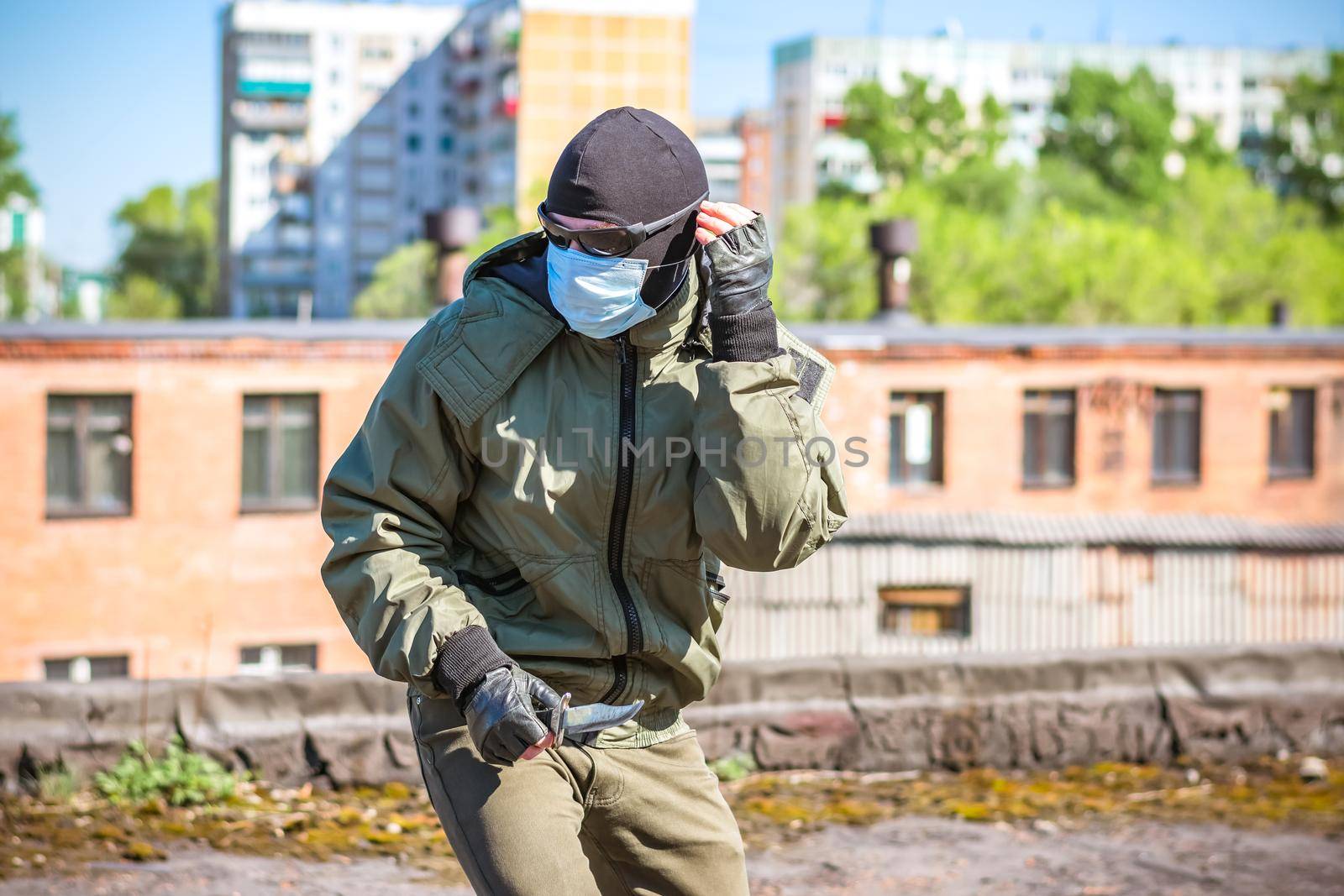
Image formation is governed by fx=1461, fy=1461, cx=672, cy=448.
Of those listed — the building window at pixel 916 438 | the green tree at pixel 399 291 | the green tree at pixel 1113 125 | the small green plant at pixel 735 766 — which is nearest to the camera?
the small green plant at pixel 735 766

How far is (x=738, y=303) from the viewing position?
278 centimetres

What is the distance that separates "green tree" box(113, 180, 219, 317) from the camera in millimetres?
128375

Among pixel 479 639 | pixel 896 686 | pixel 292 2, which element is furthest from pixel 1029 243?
pixel 292 2

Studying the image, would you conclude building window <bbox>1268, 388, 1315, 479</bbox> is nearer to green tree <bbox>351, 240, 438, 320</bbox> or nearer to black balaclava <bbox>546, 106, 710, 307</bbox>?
black balaclava <bbox>546, 106, 710, 307</bbox>

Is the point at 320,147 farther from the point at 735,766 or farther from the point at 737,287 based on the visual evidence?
the point at 737,287

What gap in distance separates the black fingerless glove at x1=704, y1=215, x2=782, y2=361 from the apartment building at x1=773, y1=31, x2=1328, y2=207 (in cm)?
12285

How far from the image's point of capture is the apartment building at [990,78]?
4958 inches

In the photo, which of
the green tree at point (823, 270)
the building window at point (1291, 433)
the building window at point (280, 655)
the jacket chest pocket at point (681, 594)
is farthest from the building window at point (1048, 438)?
the jacket chest pocket at point (681, 594)

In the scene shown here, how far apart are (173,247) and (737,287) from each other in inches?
5456

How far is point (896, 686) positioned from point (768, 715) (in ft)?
2.00

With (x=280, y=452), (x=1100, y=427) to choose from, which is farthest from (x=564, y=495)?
(x=1100, y=427)

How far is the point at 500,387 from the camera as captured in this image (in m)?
2.74

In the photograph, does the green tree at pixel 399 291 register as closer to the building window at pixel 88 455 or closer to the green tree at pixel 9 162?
the green tree at pixel 9 162

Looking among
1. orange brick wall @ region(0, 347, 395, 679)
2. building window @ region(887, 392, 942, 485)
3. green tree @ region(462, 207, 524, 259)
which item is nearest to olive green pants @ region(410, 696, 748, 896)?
orange brick wall @ region(0, 347, 395, 679)
